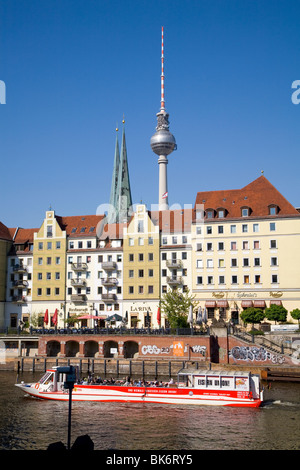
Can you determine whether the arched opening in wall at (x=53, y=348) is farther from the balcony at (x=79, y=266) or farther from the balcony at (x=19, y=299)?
the balcony at (x=19, y=299)

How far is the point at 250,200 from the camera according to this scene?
91125 mm

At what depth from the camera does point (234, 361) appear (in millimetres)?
Result: 69375

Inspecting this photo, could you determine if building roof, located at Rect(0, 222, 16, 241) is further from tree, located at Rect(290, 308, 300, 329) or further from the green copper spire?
tree, located at Rect(290, 308, 300, 329)

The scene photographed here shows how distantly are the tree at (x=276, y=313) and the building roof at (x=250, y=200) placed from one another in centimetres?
1656

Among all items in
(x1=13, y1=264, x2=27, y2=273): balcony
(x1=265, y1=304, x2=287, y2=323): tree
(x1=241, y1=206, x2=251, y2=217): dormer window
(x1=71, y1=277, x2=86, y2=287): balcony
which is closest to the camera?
(x1=265, y1=304, x2=287, y2=323): tree

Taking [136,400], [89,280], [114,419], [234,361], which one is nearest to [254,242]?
[234,361]

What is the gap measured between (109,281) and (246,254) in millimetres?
25568

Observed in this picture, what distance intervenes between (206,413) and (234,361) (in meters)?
24.8

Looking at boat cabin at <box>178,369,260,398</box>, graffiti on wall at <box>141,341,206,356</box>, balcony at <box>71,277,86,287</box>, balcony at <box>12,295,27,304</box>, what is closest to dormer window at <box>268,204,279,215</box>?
graffiti on wall at <box>141,341,206,356</box>

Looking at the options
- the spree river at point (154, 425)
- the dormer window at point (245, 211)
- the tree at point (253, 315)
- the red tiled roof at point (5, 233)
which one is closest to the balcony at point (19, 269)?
Result: the red tiled roof at point (5, 233)

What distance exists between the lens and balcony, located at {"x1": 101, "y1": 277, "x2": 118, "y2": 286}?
9381 centimetres

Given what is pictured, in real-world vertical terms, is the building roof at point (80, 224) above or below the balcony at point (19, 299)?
above

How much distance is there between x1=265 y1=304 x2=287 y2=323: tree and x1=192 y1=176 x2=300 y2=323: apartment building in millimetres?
5033

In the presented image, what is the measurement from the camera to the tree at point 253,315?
258 ft
